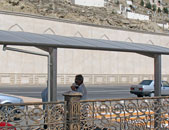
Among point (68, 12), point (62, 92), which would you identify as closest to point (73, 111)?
point (62, 92)

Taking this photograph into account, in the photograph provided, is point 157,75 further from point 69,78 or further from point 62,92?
point 69,78

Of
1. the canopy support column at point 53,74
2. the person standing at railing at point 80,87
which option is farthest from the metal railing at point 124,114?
the canopy support column at point 53,74

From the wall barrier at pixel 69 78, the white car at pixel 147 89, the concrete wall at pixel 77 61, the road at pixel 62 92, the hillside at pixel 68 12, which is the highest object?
the hillside at pixel 68 12

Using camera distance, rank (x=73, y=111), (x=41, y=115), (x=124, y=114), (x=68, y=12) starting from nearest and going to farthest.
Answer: (x=41, y=115)
(x=73, y=111)
(x=124, y=114)
(x=68, y=12)

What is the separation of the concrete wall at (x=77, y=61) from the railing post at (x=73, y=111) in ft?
78.8

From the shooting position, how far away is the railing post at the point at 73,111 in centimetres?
614

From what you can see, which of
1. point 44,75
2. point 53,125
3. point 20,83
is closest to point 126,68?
point 44,75

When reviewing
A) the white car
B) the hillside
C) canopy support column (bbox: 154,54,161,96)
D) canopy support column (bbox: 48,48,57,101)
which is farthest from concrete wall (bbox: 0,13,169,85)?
canopy support column (bbox: 48,48,57,101)

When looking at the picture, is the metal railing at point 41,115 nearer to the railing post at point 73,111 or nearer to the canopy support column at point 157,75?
the railing post at point 73,111

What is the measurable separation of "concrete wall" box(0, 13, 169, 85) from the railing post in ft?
78.8

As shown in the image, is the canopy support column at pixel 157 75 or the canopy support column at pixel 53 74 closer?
the canopy support column at pixel 53 74

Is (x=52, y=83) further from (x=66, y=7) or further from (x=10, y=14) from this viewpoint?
(x=66, y=7)

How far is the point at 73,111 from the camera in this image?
243 inches

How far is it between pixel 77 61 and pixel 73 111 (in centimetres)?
2890
